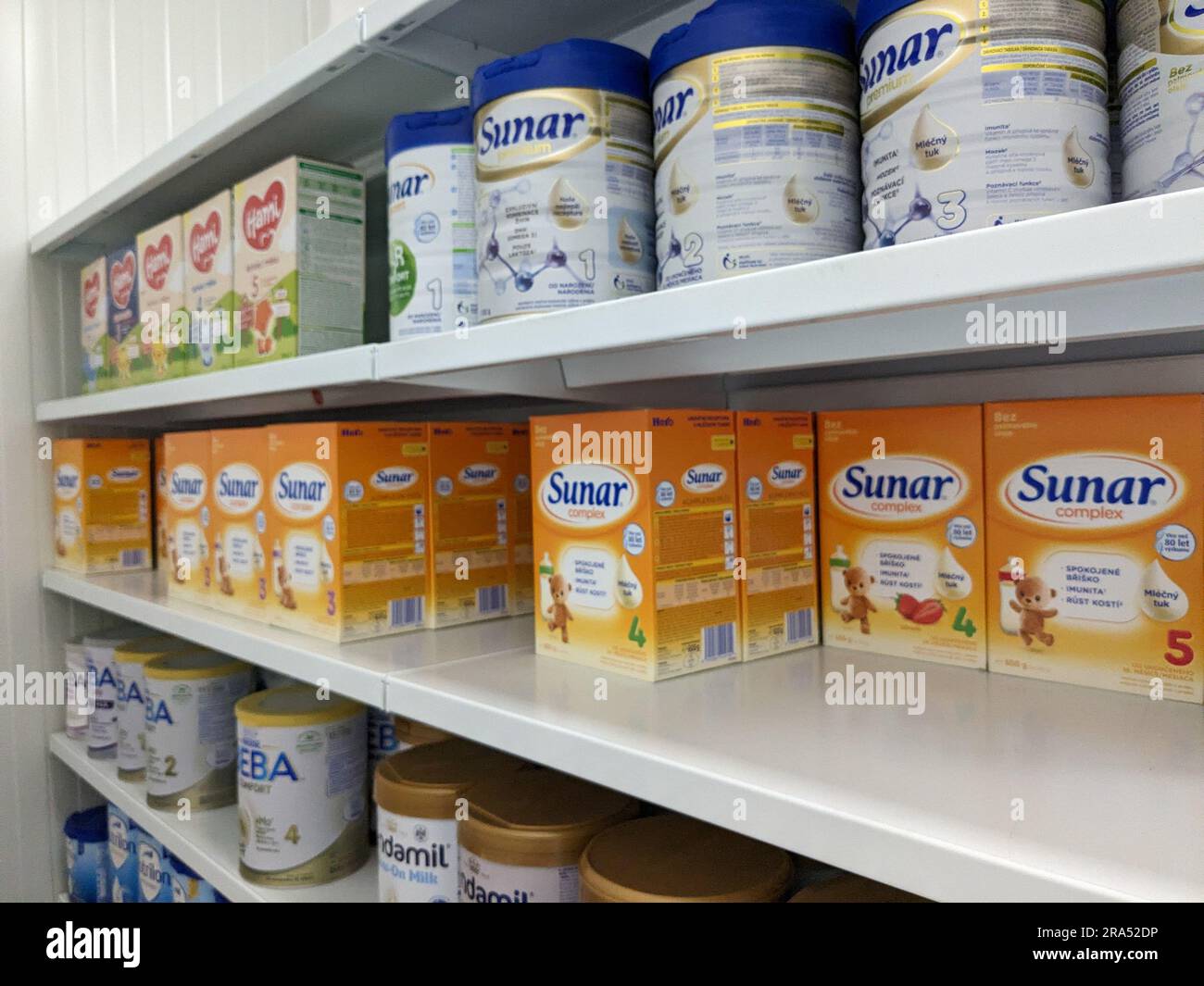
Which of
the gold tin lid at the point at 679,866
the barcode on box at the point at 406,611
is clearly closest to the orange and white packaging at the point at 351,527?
the barcode on box at the point at 406,611

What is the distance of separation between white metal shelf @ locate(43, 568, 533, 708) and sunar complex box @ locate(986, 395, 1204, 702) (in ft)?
Result: 1.83

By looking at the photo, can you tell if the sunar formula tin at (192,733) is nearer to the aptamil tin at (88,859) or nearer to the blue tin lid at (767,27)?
the aptamil tin at (88,859)

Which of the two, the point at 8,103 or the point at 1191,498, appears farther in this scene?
the point at 8,103

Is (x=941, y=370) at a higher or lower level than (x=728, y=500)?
A: higher

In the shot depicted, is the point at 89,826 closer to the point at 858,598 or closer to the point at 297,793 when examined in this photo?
the point at 297,793

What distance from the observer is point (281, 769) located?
51.7 inches

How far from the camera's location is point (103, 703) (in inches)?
78.7

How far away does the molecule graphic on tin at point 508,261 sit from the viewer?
855mm

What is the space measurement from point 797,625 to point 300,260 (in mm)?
875

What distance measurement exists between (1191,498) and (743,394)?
24.1 inches

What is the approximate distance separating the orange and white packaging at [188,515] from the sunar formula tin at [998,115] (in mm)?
1254

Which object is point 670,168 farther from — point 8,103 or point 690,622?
point 8,103
